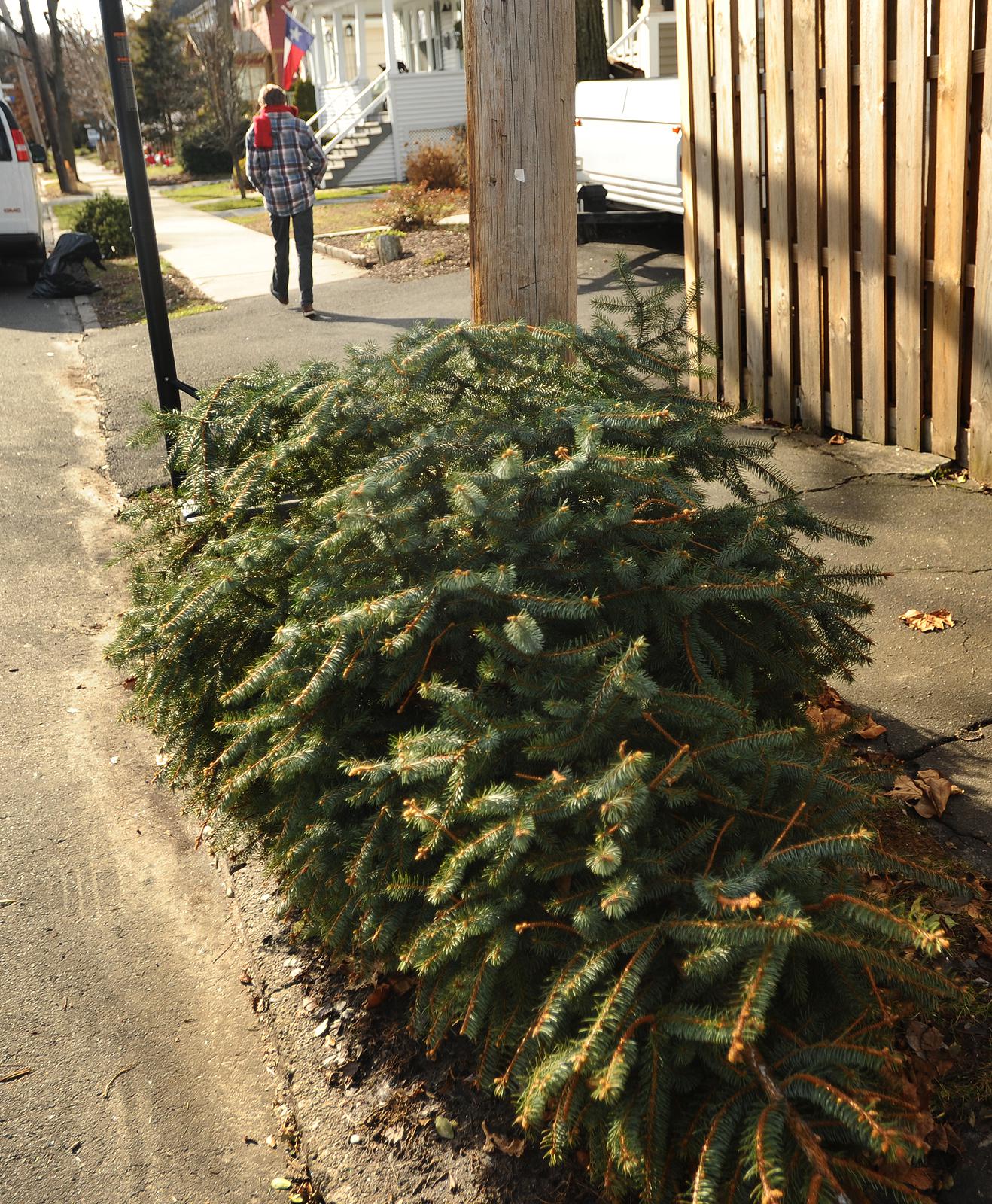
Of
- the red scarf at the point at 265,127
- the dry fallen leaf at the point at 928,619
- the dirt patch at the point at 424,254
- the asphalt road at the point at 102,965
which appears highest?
the red scarf at the point at 265,127

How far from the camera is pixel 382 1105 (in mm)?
2674

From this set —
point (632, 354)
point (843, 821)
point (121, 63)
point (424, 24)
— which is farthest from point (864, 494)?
point (424, 24)

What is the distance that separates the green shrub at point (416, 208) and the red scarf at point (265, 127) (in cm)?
486

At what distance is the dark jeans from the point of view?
39.4 feet

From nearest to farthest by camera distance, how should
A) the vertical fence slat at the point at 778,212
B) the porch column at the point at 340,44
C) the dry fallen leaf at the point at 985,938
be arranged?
the dry fallen leaf at the point at 985,938 → the vertical fence slat at the point at 778,212 → the porch column at the point at 340,44

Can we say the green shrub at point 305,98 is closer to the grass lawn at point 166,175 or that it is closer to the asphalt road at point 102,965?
the grass lawn at point 166,175

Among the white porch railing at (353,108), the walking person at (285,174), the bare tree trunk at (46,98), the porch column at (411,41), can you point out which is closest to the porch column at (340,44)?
the porch column at (411,41)

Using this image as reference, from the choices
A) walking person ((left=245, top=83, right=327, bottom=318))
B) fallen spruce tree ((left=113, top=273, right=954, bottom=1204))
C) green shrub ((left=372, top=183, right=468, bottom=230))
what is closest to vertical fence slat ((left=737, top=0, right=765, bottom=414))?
fallen spruce tree ((left=113, top=273, right=954, bottom=1204))

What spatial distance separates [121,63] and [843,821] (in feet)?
16.7

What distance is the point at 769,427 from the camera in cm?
702

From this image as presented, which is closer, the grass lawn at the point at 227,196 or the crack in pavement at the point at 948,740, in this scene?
the crack in pavement at the point at 948,740

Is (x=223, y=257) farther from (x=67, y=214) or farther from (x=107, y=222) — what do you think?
(x=67, y=214)

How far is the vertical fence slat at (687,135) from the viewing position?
6.85 metres

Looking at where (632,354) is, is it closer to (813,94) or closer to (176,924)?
(176,924)
